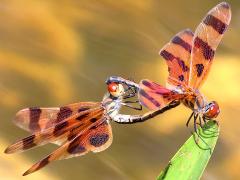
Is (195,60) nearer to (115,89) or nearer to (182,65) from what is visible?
(182,65)

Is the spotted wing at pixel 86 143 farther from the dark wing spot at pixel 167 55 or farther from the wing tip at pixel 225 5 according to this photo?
the wing tip at pixel 225 5

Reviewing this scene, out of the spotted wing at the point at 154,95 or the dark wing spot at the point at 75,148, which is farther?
the dark wing spot at the point at 75,148

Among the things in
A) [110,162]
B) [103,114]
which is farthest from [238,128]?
[103,114]

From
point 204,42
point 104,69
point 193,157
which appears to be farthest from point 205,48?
point 104,69

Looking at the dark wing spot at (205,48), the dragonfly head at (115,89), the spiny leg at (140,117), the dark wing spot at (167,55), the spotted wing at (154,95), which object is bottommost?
the spiny leg at (140,117)

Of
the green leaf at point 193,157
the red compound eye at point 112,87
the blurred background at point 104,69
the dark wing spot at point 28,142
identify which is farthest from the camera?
the blurred background at point 104,69

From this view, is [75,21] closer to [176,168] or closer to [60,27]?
[60,27]

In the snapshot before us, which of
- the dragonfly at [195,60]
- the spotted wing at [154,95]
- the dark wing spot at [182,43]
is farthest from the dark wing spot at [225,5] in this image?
the spotted wing at [154,95]
